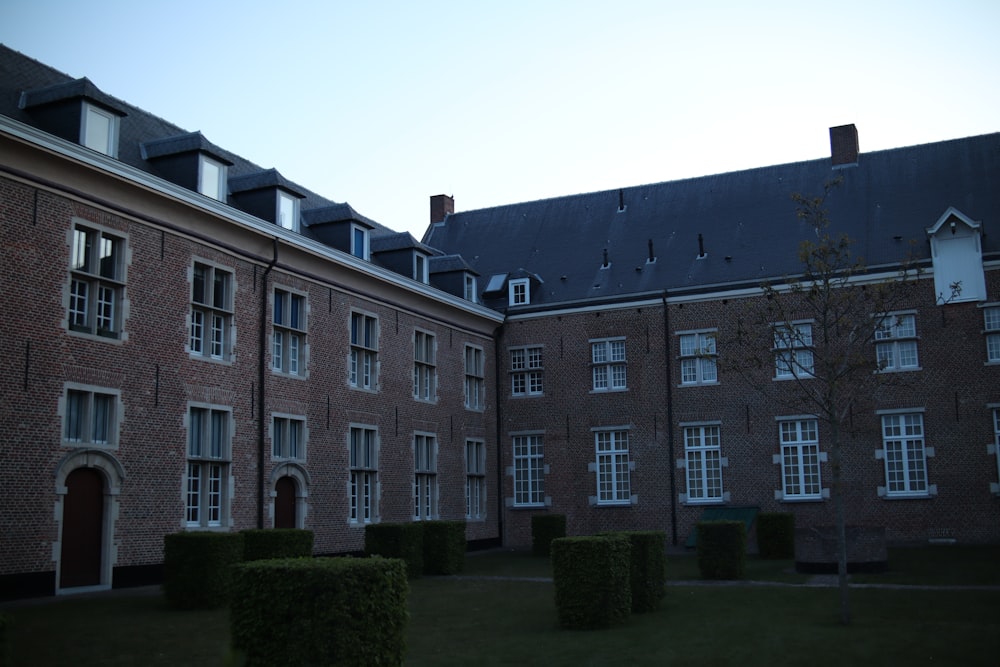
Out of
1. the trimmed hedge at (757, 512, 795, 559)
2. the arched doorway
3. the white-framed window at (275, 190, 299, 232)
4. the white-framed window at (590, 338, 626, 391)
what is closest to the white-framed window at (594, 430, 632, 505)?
the white-framed window at (590, 338, 626, 391)

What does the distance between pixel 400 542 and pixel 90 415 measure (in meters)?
6.11

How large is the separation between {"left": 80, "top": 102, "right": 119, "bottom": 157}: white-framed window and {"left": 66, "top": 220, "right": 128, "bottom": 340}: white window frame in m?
1.44

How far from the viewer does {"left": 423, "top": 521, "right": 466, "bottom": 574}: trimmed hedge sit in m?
18.9

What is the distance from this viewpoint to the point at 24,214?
46.8 ft

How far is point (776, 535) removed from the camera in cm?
2072

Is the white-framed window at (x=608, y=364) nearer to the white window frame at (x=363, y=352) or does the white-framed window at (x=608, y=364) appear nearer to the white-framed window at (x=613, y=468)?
the white-framed window at (x=613, y=468)

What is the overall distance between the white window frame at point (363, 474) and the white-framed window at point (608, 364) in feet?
24.4

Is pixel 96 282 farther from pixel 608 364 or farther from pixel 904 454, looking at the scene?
pixel 904 454

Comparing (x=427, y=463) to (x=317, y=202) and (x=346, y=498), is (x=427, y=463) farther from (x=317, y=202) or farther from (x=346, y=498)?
(x=317, y=202)

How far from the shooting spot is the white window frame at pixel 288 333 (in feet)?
64.0

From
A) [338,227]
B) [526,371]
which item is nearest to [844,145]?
[526,371]

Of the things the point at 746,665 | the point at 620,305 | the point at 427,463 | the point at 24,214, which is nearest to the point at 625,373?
the point at 620,305

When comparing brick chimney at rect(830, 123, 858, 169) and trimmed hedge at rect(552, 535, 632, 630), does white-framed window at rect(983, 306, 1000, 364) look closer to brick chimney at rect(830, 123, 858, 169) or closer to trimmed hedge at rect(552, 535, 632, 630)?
brick chimney at rect(830, 123, 858, 169)

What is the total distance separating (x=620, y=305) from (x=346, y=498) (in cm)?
995
